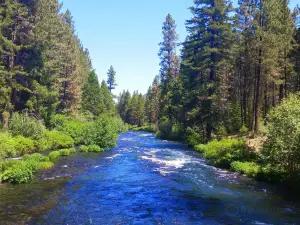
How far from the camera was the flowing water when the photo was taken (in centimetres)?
1235

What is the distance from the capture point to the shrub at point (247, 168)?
20.0 metres

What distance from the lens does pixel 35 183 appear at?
1742 cm

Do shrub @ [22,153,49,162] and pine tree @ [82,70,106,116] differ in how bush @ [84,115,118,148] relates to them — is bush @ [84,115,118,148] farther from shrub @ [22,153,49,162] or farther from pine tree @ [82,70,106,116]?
pine tree @ [82,70,106,116]

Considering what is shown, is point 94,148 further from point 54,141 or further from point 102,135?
point 54,141

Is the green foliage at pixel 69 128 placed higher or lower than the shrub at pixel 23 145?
higher

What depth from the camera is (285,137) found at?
16594 mm

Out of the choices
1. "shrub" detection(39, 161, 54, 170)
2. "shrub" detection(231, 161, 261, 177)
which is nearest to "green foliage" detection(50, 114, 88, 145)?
"shrub" detection(39, 161, 54, 170)

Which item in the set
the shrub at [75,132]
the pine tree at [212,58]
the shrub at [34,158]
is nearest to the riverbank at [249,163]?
the pine tree at [212,58]

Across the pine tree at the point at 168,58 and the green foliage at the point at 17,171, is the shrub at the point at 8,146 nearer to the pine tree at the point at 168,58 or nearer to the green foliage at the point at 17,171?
the green foliage at the point at 17,171

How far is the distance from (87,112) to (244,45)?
122 feet

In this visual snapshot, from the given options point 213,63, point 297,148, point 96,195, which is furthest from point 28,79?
point 297,148

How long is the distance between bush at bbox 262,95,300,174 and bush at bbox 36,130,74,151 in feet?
71.2

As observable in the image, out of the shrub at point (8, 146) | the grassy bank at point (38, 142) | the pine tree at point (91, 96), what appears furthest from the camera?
the pine tree at point (91, 96)

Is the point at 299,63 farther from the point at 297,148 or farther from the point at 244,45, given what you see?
the point at 297,148
